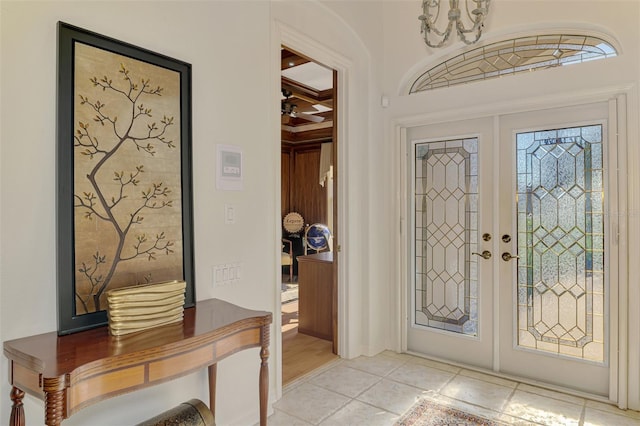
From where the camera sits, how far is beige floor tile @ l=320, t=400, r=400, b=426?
2.51 meters

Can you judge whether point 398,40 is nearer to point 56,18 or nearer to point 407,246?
point 407,246

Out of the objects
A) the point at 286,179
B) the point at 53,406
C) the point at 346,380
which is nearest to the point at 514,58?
the point at 346,380

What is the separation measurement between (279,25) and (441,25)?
1.62m

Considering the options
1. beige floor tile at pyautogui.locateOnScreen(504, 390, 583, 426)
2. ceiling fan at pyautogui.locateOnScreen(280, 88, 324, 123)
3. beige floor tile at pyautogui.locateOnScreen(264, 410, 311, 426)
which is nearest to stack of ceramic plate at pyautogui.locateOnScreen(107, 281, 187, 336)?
beige floor tile at pyautogui.locateOnScreen(264, 410, 311, 426)

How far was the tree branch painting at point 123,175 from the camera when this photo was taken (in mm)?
1688

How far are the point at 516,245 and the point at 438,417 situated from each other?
149cm

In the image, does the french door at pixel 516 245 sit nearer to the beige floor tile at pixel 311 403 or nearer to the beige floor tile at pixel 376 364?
the beige floor tile at pixel 376 364

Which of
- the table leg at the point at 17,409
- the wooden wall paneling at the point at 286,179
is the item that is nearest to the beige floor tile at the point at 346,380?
the table leg at the point at 17,409

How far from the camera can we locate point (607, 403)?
2768mm

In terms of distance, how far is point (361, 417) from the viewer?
258cm

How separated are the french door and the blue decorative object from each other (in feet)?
12.8

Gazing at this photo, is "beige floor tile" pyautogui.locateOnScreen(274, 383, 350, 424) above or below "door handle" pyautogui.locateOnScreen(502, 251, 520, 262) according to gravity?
below

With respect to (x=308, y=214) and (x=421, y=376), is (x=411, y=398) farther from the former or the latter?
(x=308, y=214)

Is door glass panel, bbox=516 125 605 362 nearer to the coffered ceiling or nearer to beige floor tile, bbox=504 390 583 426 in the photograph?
beige floor tile, bbox=504 390 583 426
